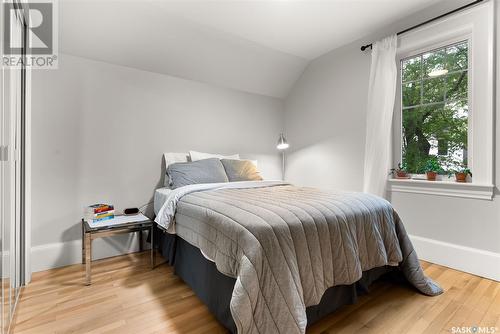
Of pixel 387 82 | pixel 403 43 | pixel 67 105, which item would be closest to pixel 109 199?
pixel 67 105

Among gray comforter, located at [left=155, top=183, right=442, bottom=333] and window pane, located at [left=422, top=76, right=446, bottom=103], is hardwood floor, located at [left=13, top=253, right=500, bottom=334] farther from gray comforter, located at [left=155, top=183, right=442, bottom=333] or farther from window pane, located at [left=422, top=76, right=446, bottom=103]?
window pane, located at [left=422, top=76, right=446, bottom=103]

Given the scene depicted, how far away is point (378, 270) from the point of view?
6.23 feet

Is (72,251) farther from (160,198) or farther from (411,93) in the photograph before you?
(411,93)

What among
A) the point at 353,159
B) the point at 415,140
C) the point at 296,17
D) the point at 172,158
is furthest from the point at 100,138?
the point at 415,140

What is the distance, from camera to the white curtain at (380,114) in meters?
2.68

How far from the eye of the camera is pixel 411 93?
2730mm

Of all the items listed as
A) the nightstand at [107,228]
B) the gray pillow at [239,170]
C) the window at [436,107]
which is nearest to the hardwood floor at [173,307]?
A: the nightstand at [107,228]

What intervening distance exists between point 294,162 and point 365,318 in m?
2.69

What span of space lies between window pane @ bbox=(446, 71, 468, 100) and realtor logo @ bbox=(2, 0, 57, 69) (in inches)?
141

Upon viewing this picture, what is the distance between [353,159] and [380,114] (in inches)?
26.2

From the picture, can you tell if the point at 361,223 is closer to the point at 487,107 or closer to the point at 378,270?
the point at 378,270

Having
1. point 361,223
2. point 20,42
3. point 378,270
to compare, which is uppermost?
point 20,42

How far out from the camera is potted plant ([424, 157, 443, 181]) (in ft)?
8.10

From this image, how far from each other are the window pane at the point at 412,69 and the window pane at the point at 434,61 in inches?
2.2
